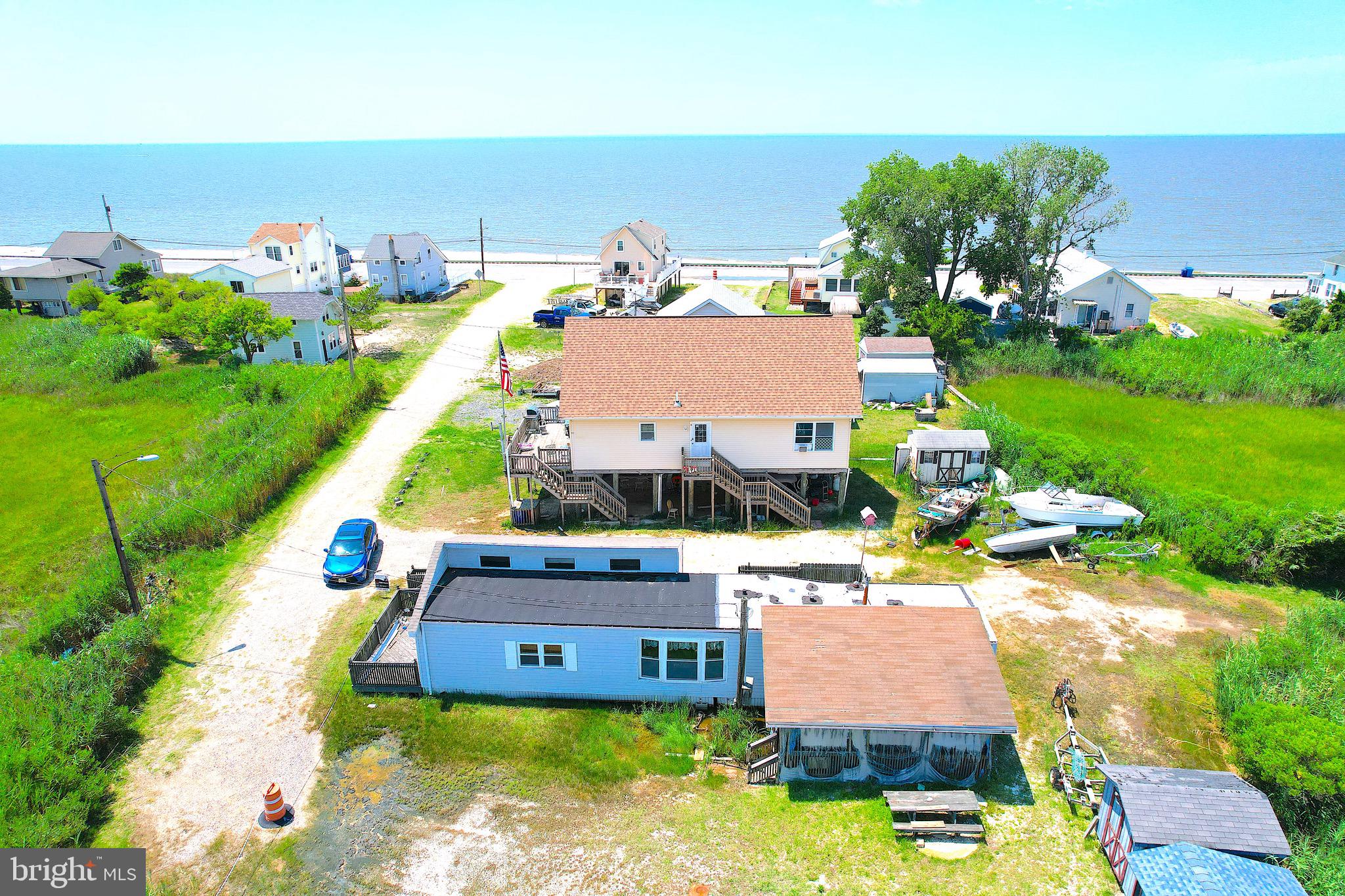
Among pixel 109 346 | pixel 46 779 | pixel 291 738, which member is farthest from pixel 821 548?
pixel 109 346

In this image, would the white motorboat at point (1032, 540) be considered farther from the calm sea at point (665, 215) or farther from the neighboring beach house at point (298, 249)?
the calm sea at point (665, 215)

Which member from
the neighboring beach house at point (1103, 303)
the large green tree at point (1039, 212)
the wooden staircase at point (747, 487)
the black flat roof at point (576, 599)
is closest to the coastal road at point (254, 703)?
the black flat roof at point (576, 599)

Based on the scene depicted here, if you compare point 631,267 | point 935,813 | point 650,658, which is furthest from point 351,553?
point 631,267

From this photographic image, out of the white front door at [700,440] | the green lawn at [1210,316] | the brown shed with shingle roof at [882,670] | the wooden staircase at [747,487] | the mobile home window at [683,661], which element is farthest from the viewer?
the green lawn at [1210,316]

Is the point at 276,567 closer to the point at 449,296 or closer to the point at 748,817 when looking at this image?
the point at 748,817

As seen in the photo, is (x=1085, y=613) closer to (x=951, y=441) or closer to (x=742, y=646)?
(x=951, y=441)

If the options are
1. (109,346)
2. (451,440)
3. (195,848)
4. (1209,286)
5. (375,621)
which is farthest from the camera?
(1209,286)
